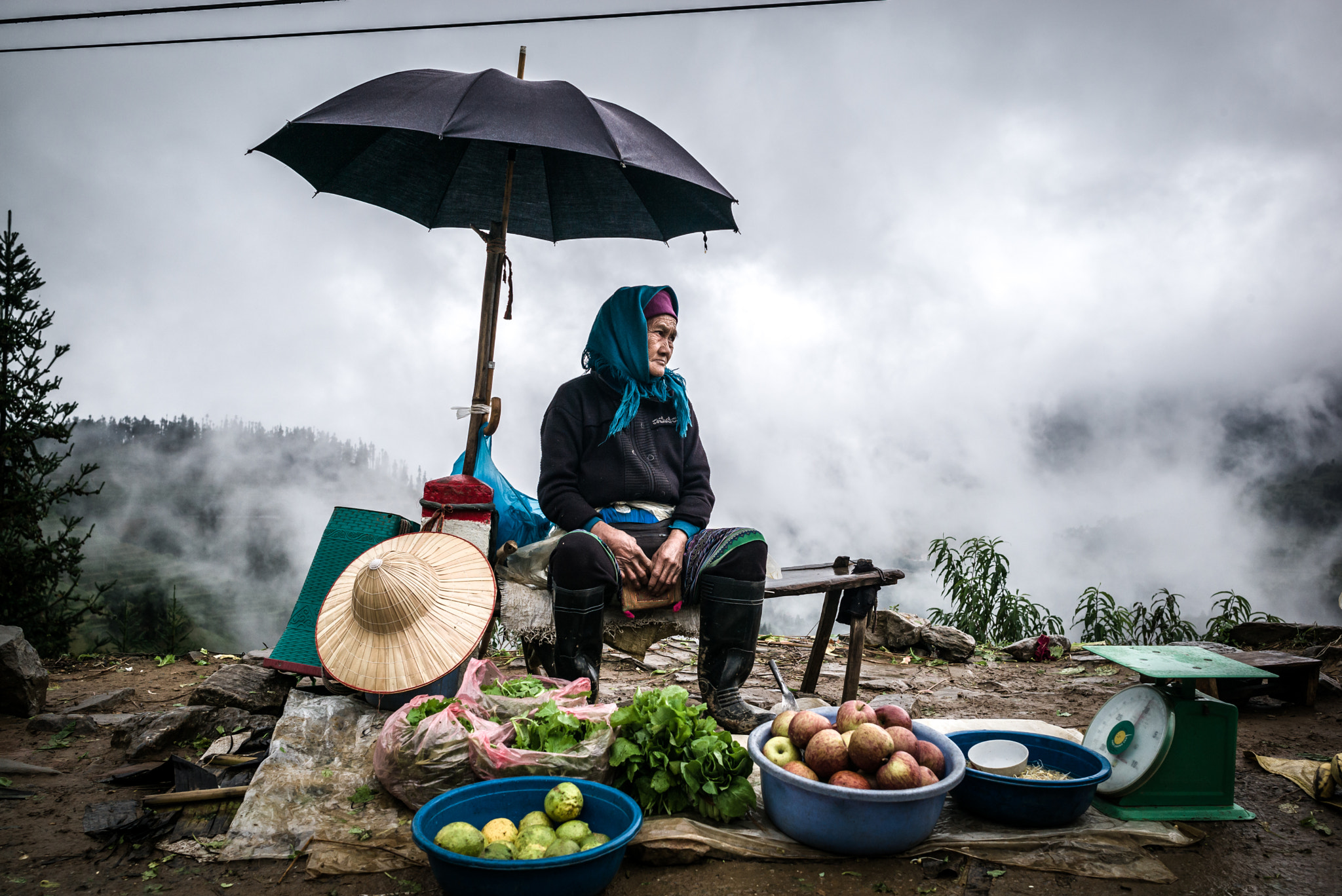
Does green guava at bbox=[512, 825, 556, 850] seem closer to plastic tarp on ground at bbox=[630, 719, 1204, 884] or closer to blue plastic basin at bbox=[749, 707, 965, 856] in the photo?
plastic tarp on ground at bbox=[630, 719, 1204, 884]

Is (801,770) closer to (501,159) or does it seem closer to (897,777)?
(897,777)

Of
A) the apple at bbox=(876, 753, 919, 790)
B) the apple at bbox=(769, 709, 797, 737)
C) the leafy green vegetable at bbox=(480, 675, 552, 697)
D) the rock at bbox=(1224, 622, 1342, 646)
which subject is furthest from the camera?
the rock at bbox=(1224, 622, 1342, 646)

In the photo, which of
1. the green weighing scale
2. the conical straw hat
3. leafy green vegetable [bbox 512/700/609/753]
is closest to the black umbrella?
the conical straw hat

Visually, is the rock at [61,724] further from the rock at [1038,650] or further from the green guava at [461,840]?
the rock at [1038,650]

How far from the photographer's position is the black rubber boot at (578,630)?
10.3ft

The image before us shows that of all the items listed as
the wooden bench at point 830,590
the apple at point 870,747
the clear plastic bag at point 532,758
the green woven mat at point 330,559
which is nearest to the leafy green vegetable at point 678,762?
the clear plastic bag at point 532,758

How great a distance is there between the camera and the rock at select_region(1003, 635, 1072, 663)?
241 inches

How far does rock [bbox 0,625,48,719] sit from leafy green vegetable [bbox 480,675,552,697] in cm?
272

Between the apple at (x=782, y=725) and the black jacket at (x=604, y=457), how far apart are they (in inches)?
50.1

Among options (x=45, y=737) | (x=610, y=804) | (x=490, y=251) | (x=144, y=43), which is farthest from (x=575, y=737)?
(x=144, y=43)

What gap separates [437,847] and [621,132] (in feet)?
9.43

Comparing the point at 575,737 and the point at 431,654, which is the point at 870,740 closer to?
the point at 575,737

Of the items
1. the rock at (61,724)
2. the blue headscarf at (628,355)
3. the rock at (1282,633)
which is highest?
the blue headscarf at (628,355)

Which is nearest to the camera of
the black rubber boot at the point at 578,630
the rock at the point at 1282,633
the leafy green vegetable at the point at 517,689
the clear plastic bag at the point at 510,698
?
the clear plastic bag at the point at 510,698
